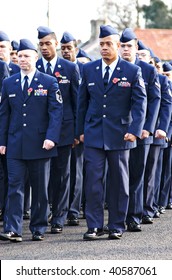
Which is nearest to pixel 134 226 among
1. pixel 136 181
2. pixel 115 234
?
pixel 136 181

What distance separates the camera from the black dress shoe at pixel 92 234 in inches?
397

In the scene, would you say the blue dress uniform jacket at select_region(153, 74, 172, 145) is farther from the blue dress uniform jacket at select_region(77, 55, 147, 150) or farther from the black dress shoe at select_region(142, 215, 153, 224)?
the blue dress uniform jacket at select_region(77, 55, 147, 150)

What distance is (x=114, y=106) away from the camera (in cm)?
1023

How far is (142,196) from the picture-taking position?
11.3 m

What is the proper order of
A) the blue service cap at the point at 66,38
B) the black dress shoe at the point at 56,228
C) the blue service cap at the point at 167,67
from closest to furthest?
1. the black dress shoe at the point at 56,228
2. the blue service cap at the point at 66,38
3. the blue service cap at the point at 167,67

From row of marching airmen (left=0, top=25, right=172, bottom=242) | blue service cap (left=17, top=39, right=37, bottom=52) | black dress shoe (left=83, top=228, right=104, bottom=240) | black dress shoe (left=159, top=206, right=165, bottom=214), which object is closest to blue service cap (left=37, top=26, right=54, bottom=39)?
row of marching airmen (left=0, top=25, right=172, bottom=242)

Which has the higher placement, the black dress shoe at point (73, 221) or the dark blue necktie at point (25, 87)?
the dark blue necktie at point (25, 87)

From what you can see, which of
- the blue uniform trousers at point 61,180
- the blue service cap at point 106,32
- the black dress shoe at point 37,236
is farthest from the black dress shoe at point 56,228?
the blue service cap at point 106,32

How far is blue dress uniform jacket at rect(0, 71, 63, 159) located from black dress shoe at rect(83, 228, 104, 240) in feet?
3.03

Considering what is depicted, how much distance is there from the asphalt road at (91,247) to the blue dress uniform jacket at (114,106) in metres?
1.03

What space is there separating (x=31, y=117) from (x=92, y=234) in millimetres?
1405

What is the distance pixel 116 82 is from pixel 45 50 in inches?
43.4

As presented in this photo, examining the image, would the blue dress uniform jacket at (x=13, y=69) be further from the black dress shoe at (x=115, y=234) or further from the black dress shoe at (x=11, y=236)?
the black dress shoe at (x=115, y=234)
